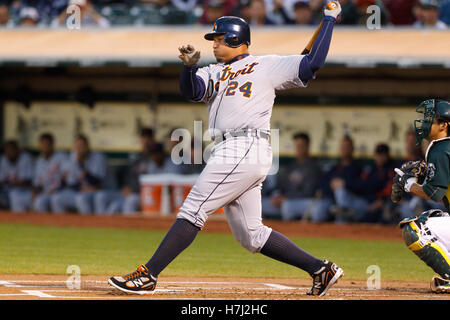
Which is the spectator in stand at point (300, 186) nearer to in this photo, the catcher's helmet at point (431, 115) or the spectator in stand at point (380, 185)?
the spectator in stand at point (380, 185)

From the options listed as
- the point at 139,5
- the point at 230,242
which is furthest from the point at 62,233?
the point at 139,5

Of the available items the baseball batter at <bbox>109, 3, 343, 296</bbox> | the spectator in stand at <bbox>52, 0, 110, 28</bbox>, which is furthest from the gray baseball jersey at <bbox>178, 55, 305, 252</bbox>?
the spectator in stand at <bbox>52, 0, 110, 28</bbox>

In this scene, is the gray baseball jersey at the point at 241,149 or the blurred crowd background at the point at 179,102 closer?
the gray baseball jersey at the point at 241,149

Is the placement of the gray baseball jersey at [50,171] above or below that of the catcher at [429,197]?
below

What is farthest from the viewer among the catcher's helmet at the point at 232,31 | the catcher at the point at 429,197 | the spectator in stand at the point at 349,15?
the spectator in stand at the point at 349,15

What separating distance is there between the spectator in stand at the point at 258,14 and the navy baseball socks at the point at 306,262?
745cm

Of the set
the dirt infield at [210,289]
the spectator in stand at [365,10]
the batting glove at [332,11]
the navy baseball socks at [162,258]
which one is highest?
the batting glove at [332,11]

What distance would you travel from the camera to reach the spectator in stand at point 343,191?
1147 centimetres

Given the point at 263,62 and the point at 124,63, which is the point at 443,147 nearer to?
the point at 263,62

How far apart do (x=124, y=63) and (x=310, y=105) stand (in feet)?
9.26

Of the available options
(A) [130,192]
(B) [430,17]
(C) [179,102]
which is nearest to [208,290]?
(B) [430,17]

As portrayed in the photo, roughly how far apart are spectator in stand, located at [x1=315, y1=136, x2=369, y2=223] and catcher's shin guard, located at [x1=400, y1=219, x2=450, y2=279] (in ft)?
19.8

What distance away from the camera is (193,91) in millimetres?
5020

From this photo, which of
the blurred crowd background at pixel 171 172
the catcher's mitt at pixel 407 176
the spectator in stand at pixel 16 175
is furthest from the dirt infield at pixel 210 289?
the spectator in stand at pixel 16 175
